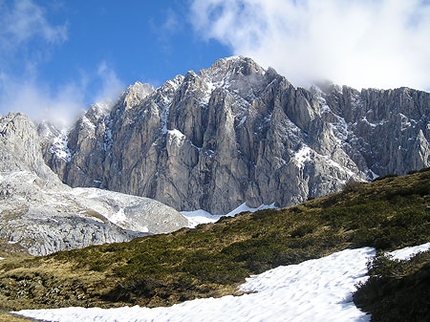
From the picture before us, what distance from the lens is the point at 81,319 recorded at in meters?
22.8

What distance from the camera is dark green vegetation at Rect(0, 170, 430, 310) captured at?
23297 millimetres

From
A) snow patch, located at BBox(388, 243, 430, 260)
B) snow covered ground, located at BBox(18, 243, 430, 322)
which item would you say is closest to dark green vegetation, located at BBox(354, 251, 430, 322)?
snow covered ground, located at BBox(18, 243, 430, 322)

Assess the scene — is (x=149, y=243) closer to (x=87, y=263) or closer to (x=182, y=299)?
(x=87, y=263)

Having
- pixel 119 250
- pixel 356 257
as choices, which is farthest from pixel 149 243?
pixel 356 257

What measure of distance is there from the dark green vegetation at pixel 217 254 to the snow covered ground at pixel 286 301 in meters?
1.30

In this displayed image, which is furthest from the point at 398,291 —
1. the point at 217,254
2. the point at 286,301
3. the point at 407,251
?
the point at 217,254

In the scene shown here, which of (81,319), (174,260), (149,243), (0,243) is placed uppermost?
(0,243)

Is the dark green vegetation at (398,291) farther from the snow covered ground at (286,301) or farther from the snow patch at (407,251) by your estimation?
the snow patch at (407,251)

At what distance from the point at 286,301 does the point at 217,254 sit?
11.8m

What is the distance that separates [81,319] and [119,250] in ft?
50.6

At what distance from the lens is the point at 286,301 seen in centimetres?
1752

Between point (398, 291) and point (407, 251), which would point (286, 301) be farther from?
point (407, 251)

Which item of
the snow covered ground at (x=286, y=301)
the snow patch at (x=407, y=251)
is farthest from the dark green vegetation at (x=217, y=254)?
the snow covered ground at (x=286, y=301)

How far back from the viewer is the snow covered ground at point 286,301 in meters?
15.5
